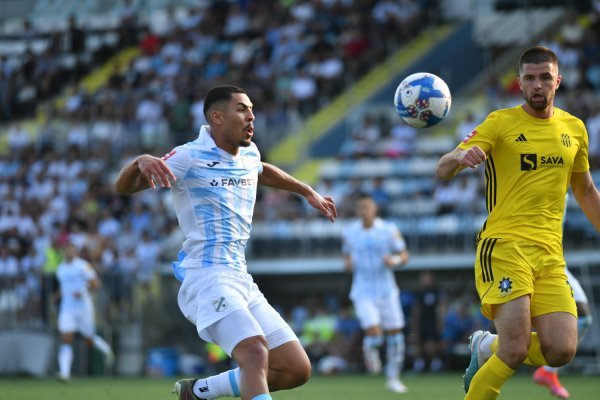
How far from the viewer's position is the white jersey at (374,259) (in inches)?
690

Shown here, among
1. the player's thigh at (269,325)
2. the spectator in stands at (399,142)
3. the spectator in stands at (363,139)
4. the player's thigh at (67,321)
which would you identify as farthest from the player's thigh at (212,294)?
the spectator in stands at (363,139)

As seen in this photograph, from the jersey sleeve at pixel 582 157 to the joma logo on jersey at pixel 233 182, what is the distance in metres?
2.28

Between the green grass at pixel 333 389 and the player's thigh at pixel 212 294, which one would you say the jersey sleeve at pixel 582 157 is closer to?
the player's thigh at pixel 212 294

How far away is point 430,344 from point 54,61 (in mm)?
17172

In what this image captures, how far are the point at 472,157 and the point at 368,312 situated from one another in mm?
9684

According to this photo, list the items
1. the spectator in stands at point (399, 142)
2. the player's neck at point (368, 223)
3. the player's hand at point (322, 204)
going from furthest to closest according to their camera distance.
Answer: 1. the spectator in stands at point (399, 142)
2. the player's neck at point (368, 223)
3. the player's hand at point (322, 204)

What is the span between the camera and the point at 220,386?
27.4 ft

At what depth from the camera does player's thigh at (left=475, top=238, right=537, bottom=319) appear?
817cm

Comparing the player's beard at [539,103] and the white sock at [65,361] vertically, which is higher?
the player's beard at [539,103]

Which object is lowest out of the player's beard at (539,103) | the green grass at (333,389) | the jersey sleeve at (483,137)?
the green grass at (333,389)

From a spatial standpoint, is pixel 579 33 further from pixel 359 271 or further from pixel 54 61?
pixel 54 61

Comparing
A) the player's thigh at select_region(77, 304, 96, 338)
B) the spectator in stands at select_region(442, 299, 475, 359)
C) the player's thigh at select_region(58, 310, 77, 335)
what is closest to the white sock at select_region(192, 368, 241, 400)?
the player's thigh at select_region(58, 310, 77, 335)

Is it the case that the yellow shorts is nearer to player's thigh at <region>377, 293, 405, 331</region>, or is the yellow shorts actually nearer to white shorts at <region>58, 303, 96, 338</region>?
player's thigh at <region>377, 293, 405, 331</region>

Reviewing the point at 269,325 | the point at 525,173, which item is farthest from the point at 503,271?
the point at 269,325
